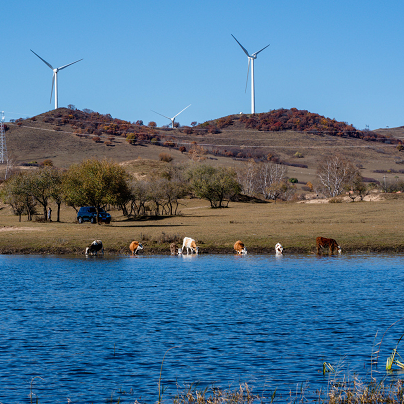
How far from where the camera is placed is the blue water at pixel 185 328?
36.1 ft

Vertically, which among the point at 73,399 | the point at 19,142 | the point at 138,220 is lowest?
the point at 73,399

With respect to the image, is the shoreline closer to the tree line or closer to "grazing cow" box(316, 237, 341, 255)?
"grazing cow" box(316, 237, 341, 255)

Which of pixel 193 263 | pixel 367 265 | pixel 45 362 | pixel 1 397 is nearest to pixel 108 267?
A: pixel 193 263

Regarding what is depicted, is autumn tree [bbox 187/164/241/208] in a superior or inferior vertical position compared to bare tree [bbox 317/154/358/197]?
inferior

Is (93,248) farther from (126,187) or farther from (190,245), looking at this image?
(126,187)

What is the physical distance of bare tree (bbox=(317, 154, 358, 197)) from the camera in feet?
351

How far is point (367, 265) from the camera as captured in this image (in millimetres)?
30016

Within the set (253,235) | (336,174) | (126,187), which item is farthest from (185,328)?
(336,174)

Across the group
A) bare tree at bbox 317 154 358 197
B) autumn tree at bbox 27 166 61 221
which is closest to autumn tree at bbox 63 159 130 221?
autumn tree at bbox 27 166 61 221

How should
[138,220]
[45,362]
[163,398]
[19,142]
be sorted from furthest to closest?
[19,142] < [138,220] < [45,362] < [163,398]

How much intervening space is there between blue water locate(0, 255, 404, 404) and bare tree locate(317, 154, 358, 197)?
79768 millimetres

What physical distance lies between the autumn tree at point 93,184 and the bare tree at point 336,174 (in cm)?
5342

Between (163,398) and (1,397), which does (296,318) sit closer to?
(163,398)

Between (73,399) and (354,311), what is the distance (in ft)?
33.8
